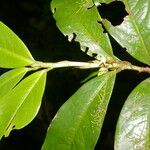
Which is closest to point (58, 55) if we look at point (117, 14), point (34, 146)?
point (34, 146)

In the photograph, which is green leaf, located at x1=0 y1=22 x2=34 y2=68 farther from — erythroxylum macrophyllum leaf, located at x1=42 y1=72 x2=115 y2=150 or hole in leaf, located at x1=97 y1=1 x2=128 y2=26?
hole in leaf, located at x1=97 y1=1 x2=128 y2=26

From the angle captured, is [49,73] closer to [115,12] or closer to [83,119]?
[115,12]

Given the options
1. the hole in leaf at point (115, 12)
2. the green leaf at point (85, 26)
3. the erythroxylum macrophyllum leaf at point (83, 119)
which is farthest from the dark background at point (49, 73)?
the erythroxylum macrophyllum leaf at point (83, 119)

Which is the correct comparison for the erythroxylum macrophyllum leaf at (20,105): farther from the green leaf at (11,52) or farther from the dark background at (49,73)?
the dark background at (49,73)

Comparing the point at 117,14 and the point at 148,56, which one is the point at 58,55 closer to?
the point at 117,14

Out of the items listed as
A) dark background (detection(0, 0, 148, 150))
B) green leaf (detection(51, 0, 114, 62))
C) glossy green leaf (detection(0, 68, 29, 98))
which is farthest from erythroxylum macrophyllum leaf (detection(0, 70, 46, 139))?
dark background (detection(0, 0, 148, 150))

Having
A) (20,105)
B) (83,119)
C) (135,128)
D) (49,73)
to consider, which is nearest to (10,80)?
(20,105)
